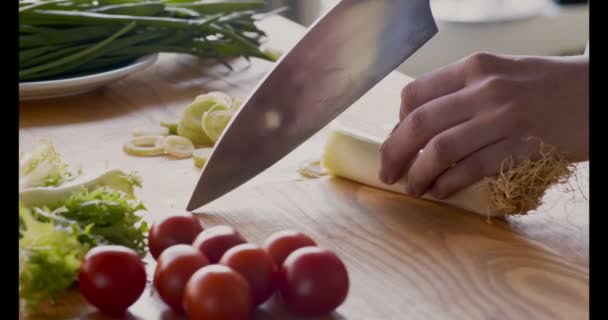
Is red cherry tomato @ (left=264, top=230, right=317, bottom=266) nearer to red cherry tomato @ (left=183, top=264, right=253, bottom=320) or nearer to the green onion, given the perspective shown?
red cherry tomato @ (left=183, top=264, right=253, bottom=320)

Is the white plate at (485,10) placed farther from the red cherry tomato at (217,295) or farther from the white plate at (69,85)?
the red cherry tomato at (217,295)

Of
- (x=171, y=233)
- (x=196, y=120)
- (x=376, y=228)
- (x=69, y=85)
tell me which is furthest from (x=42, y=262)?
(x=69, y=85)

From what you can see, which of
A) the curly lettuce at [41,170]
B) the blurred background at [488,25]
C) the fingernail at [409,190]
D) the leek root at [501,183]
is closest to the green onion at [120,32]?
the curly lettuce at [41,170]

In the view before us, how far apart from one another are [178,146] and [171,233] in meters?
0.53

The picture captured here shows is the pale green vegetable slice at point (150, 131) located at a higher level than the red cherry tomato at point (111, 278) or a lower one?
lower

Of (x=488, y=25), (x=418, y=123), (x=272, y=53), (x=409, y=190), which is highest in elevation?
(x=418, y=123)

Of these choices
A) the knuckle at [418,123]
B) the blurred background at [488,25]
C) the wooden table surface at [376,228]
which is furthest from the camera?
the blurred background at [488,25]

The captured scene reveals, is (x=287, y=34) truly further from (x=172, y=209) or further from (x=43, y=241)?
(x=43, y=241)

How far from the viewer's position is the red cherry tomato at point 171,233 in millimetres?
1380

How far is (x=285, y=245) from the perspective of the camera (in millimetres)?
1327

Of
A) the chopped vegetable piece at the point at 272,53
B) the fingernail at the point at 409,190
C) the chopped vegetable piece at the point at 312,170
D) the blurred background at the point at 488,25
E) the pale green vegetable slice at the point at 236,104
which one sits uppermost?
the fingernail at the point at 409,190

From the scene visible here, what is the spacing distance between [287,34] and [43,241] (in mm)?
1609

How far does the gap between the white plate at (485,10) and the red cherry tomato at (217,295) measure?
2.85 metres

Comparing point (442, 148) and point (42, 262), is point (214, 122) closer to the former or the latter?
point (442, 148)
